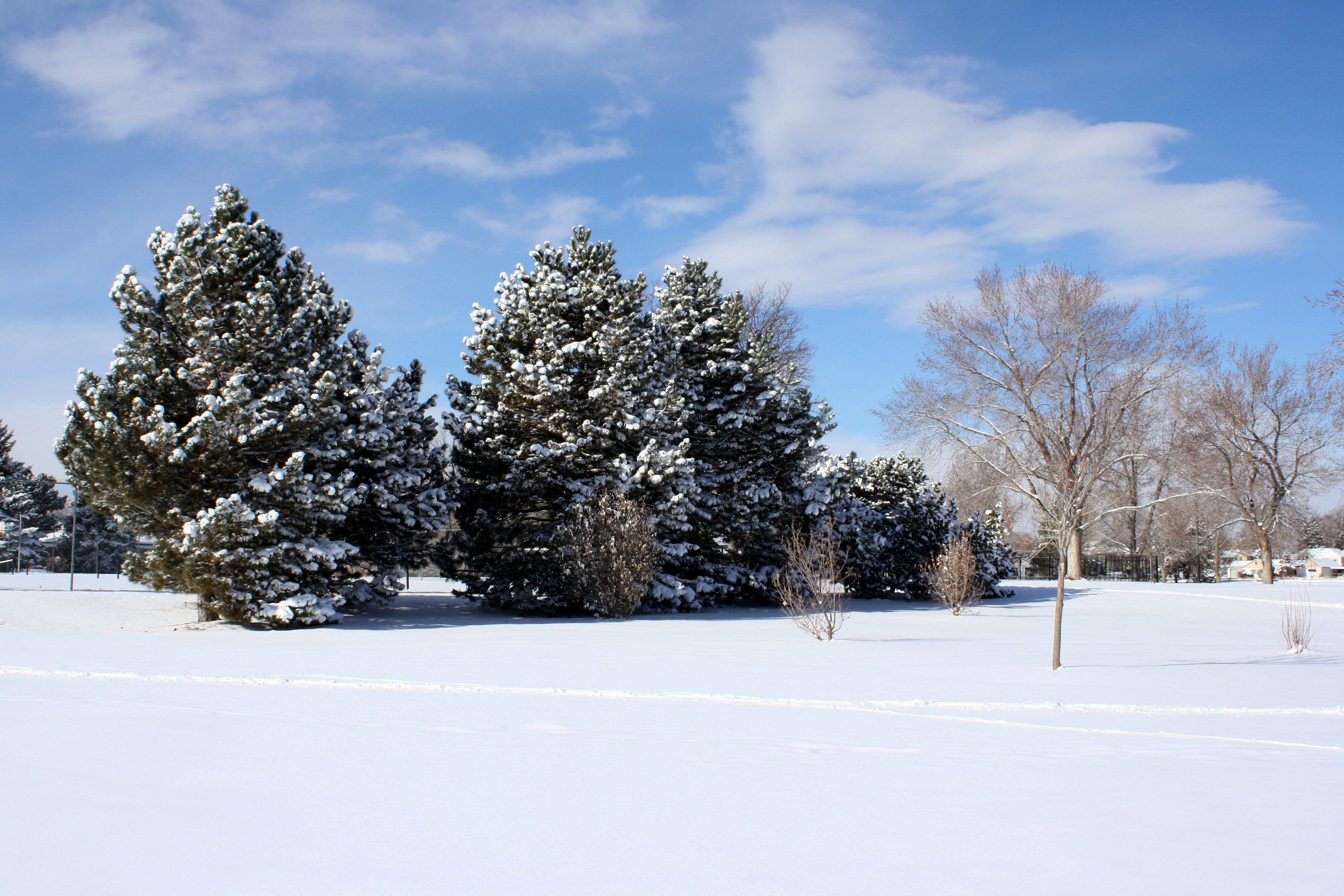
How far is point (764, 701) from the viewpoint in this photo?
8289 mm

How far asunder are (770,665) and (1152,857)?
7392 mm

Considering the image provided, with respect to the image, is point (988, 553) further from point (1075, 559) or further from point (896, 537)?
point (1075, 559)

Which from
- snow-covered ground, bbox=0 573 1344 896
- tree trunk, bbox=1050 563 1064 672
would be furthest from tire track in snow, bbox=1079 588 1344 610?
tree trunk, bbox=1050 563 1064 672

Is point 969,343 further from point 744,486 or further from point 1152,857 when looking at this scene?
point 1152,857

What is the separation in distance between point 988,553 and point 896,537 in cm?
319

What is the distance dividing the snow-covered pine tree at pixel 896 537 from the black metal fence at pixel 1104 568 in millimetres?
15988

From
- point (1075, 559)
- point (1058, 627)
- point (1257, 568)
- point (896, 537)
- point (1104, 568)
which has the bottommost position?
point (1257, 568)

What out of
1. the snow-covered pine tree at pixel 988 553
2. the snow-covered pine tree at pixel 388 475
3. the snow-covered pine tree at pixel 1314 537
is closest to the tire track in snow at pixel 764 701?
the snow-covered pine tree at pixel 388 475

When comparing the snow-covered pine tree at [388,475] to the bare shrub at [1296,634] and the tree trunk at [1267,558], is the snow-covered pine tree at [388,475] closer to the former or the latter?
the bare shrub at [1296,634]

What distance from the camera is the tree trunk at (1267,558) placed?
35.6 m

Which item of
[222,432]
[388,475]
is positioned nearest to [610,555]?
[388,475]

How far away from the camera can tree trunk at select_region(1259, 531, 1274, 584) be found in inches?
1403

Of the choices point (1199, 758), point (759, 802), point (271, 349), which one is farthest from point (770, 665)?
point (271, 349)

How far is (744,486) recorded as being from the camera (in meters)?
25.0
